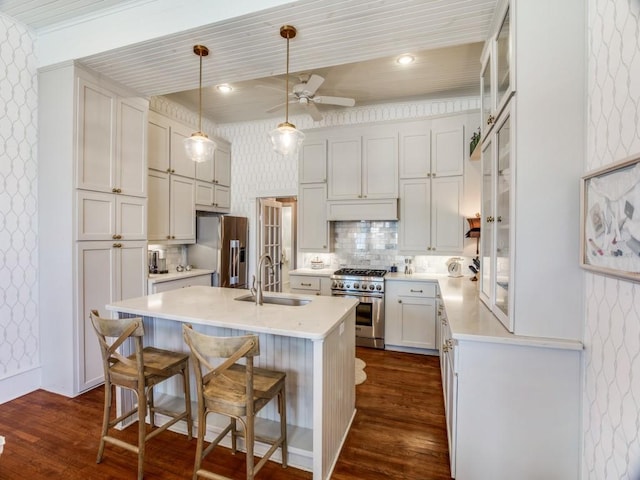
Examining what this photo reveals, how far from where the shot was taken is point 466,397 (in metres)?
1.67

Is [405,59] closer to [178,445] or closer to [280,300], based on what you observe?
[280,300]

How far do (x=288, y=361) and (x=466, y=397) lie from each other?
3.66ft

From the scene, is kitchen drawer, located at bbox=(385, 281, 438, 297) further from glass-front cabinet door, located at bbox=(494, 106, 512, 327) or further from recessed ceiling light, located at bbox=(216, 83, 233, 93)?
recessed ceiling light, located at bbox=(216, 83, 233, 93)

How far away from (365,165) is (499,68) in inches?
87.5

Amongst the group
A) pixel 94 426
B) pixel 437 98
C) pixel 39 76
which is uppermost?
pixel 437 98

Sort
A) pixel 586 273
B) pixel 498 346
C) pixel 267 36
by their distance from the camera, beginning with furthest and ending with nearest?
pixel 267 36 < pixel 498 346 < pixel 586 273

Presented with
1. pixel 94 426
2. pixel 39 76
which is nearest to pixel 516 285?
pixel 94 426

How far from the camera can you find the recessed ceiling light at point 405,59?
3109 millimetres

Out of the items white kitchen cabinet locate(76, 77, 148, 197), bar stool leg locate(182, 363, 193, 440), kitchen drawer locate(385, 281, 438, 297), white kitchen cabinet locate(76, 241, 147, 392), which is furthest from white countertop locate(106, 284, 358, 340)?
kitchen drawer locate(385, 281, 438, 297)

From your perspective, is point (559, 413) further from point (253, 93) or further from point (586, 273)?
point (253, 93)

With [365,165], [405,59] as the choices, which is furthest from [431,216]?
[405,59]

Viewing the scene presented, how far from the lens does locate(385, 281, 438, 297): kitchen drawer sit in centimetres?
371

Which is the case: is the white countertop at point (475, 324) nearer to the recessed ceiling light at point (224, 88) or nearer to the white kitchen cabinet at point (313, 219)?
the white kitchen cabinet at point (313, 219)

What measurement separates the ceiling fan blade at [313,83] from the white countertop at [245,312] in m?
2.06
